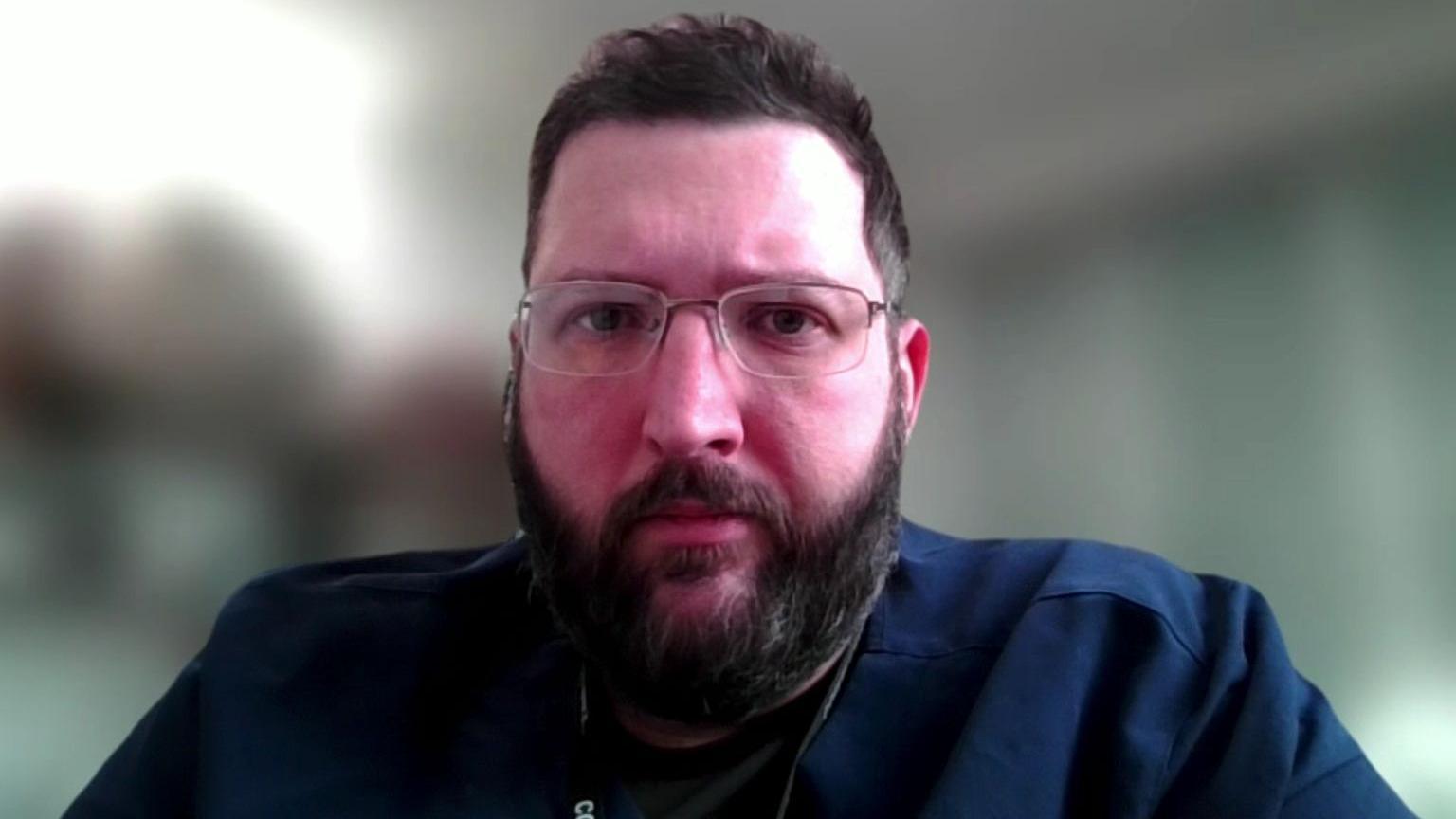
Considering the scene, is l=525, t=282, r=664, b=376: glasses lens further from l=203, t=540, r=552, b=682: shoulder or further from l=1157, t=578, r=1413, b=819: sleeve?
l=1157, t=578, r=1413, b=819: sleeve

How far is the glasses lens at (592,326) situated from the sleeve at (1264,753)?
48cm

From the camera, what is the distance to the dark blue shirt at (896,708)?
0.65 meters

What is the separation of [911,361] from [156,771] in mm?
772

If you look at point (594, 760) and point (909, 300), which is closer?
point (594, 760)

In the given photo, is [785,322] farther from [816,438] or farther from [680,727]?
[680,727]

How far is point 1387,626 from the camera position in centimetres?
100

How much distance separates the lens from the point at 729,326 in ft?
2.45

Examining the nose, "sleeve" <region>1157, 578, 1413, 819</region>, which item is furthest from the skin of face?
"sleeve" <region>1157, 578, 1413, 819</region>

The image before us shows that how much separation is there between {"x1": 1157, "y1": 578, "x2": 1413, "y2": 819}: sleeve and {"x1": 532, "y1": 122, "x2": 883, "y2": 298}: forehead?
0.41m

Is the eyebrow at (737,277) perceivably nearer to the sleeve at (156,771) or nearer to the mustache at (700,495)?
the mustache at (700,495)

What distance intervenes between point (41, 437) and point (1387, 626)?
140 cm

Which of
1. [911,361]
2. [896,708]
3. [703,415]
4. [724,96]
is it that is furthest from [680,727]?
[724,96]

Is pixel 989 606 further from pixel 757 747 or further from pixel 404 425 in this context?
pixel 404 425

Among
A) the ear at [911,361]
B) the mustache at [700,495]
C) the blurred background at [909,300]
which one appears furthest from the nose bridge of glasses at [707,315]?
the blurred background at [909,300]
